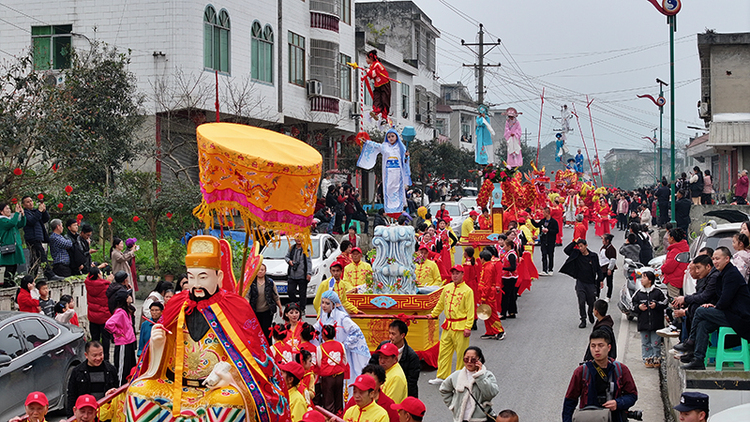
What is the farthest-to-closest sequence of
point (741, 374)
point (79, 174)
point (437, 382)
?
point (79, 174) < point (437, 382) < point (741, 374)

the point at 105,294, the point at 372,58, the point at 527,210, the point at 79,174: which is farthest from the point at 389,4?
the point at 105,294

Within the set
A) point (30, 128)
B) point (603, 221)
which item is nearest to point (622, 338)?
point (30, 128)

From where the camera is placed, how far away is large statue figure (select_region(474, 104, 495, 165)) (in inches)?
1024

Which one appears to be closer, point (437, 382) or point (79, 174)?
point (437, 382)

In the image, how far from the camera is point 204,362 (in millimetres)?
6723

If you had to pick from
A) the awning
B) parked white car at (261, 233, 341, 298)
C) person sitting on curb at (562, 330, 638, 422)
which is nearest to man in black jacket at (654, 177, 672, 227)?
the awning

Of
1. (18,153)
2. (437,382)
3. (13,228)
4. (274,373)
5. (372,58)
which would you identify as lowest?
(437,382)

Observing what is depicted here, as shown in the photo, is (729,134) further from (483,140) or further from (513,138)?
(483,140)

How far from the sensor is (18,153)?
16375 mm

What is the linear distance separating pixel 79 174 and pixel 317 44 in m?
13.9

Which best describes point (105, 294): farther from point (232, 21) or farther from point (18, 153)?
point (232, 21)

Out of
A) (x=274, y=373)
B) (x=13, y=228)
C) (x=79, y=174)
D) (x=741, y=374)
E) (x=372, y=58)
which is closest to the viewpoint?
(x=274, y=373)

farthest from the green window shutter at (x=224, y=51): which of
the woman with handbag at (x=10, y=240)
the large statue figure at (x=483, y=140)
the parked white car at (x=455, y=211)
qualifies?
the woman with handbag at (x=10, y=240)

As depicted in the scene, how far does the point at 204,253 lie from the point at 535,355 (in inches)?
321
